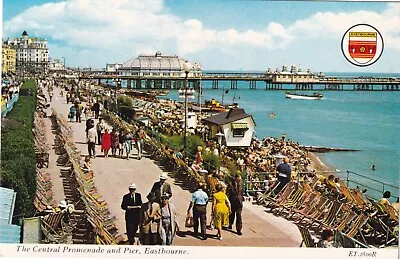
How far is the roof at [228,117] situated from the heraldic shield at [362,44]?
1425 mm

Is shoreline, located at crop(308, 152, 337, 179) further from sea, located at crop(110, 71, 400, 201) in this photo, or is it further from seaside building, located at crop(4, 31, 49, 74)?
seaside building, located at crop(4, 31, 49, 74)

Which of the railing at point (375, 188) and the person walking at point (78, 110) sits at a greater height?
the person walking at point (78, 110)

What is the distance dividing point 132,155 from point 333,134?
2.12 metres

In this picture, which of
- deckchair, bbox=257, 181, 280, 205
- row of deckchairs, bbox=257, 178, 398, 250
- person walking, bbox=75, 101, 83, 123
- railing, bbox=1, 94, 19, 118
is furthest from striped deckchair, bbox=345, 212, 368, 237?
railing, bbox=1, 94, 19, 118

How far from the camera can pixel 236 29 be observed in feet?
24.3

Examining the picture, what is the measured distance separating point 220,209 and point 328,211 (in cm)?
104

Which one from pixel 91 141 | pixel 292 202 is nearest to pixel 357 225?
pixel 292 202

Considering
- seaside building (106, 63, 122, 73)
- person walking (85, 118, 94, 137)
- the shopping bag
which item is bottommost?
the shopping bag

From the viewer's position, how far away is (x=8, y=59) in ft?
24.7

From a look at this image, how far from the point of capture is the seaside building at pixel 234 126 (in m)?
8.25

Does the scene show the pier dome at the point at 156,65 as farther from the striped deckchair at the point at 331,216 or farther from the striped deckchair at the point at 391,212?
the striped deckchair at the point at 391,212

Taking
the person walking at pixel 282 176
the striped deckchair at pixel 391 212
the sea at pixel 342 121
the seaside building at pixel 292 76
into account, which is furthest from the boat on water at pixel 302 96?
the striped deckchair at pixel 391 212

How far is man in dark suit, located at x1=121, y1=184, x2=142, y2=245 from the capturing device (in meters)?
7.02

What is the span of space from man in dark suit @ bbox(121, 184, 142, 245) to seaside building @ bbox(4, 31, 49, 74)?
1.56 m
